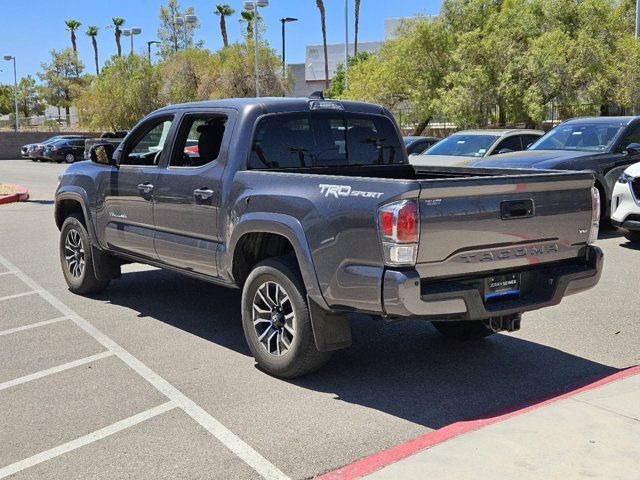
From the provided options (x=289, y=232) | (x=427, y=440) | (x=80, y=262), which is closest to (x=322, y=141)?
(x=289, y=232)

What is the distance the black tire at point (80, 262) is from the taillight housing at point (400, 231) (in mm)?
4349

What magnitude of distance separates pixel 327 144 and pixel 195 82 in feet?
159

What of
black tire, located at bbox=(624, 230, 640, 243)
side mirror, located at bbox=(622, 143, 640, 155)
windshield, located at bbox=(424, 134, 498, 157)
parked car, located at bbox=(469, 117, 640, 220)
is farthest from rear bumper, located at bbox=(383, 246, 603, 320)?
windshield, located at bbox=(424, 134, 498, 157)

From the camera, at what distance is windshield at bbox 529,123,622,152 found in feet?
41.9

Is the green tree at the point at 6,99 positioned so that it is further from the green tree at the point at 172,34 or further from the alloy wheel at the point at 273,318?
the alloy wheel at the point at 273,318

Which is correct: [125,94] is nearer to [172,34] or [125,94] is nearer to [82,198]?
[172,34]

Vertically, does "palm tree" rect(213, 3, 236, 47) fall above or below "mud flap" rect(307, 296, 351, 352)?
above

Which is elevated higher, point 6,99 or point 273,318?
point 6,99

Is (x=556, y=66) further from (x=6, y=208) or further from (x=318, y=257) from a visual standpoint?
(x=318, y=257)

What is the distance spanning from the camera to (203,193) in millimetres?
6320

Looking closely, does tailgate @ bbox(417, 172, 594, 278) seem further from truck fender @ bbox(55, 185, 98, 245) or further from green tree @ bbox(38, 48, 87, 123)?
green tree @ bbox(38, 48, 87, 123)

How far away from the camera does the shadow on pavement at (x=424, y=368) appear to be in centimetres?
529

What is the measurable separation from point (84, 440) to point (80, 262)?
4134 mm

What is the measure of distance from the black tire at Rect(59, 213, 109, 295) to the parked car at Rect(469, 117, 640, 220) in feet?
20.3
